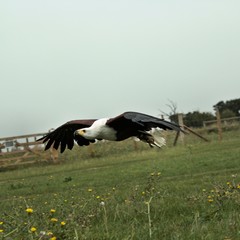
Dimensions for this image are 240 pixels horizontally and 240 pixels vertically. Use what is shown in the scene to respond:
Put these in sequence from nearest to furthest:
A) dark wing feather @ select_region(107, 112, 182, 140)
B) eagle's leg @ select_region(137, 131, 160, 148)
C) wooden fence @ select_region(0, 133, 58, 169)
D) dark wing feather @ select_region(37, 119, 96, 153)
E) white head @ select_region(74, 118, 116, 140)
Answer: dark wing feather @ select_region(107, 112, 182, 140) < white head @ select_region(74, 118, 116, 140) < eagle's leg @ select_region(137, 131, 160, 148) < dark wing feather @ select_region(37, 119, 96, 153) < wooden fence @ select_region(0, 133, 58, 169)

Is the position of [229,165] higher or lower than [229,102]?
lower

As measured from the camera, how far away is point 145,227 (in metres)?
3.98

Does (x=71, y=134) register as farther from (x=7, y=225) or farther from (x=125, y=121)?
(x=7, y=225)

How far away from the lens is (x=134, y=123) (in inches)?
198

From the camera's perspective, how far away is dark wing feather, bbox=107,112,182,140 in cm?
457

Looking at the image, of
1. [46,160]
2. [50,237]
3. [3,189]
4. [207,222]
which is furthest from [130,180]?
[46,160]

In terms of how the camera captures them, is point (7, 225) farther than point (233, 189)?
No

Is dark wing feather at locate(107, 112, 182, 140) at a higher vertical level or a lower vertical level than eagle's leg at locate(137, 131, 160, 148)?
higher

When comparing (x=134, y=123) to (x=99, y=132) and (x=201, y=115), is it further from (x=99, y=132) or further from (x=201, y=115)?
(x=201, y=115)

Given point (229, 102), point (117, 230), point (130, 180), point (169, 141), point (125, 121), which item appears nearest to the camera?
point (117, 230)

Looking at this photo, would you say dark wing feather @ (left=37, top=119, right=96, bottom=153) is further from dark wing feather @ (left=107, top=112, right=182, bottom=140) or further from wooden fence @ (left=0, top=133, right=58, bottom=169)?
wooden fence @ (left=0, top=133, right=58, bottom=169)

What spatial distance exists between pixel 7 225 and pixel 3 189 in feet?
28.0

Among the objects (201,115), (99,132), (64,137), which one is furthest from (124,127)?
(201,115)

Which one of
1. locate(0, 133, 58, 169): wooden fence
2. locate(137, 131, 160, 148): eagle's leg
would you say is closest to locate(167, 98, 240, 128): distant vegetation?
locate(0, 133, 58, 169): wooden fence
